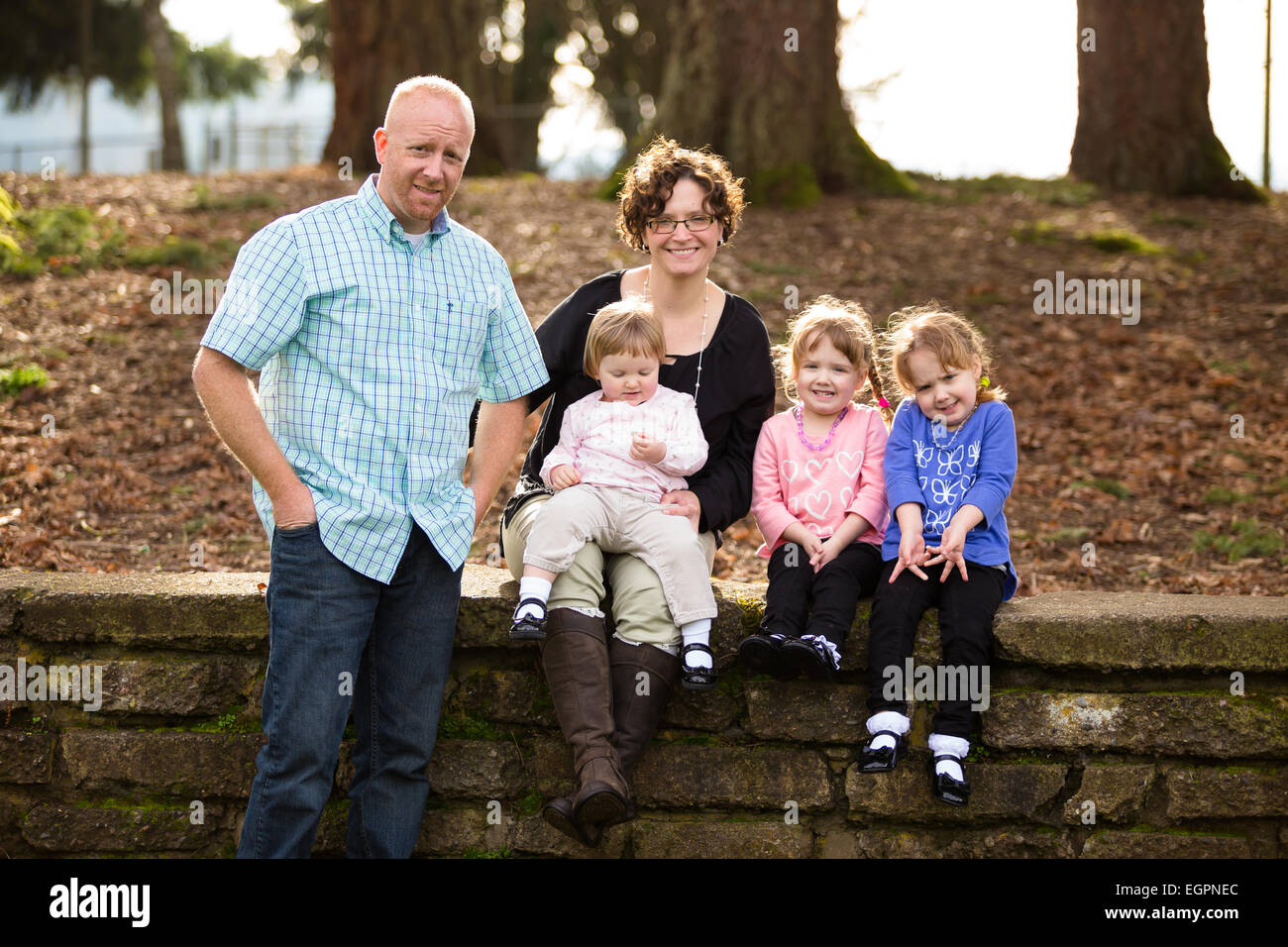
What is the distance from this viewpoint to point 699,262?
378 cm

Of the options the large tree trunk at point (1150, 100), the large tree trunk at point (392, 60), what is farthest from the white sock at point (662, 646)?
the large tree trunk at point (1150, 100)

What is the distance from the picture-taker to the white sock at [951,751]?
330 cm

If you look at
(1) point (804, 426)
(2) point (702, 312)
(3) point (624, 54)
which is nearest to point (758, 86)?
(2) point (702, 312)

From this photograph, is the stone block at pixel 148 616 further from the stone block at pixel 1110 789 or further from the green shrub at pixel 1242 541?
the green shrub at pixel 1242 541

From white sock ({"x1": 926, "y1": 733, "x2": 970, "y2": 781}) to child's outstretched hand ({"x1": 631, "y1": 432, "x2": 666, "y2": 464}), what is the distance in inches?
44.4

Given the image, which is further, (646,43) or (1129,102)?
(646,43)

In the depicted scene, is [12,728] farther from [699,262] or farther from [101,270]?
[101,270]

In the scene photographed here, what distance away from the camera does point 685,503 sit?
359 cm

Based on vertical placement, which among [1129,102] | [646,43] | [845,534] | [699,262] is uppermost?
[646,43]

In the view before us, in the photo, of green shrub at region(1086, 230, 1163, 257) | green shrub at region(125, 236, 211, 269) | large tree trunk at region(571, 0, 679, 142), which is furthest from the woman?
large tree trunk at region(571, 0, 679, 142)

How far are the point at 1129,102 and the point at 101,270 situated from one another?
8336 mm

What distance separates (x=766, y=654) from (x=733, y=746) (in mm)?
445

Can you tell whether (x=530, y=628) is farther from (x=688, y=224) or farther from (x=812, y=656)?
(x=688, y=224)
